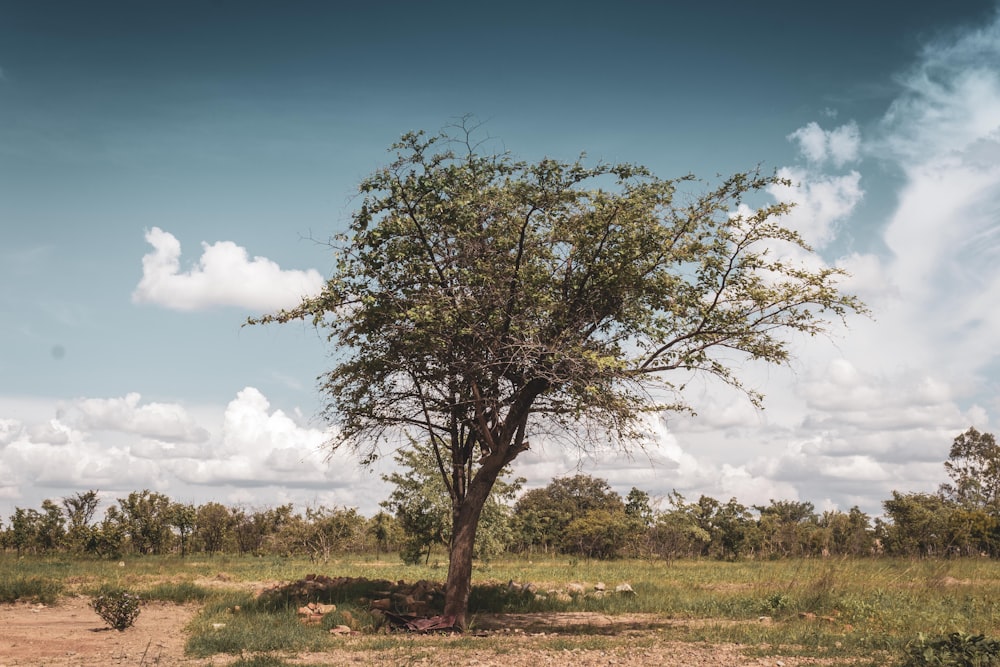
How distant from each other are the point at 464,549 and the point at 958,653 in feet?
30.6

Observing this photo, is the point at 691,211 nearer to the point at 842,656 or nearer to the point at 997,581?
the point at 842,656

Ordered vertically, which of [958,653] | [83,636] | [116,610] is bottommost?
[83,636]

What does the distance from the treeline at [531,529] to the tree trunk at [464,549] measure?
50.3 feet

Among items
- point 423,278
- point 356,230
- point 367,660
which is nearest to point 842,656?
point 367,660

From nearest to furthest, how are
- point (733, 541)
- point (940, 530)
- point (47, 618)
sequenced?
point (47, 618)
point (940, 530)
point (733, 541)

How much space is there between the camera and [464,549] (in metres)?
15.9

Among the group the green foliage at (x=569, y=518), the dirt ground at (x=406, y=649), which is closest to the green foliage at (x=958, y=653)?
the dirt ground at (x=406, y=649)

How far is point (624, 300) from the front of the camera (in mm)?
15648

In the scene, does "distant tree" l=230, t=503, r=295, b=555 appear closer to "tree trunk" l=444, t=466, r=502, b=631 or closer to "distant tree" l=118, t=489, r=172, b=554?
"distant tree" l=118, t=489, r=172, b=554

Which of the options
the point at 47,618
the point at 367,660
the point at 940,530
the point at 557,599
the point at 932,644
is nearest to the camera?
the point at 932,644

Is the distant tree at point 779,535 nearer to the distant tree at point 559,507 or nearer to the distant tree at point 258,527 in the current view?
the distant tree at point 559,507

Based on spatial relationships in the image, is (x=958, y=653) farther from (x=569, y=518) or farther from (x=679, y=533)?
(x=569, y=518)

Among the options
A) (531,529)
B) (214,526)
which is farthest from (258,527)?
(531,529)

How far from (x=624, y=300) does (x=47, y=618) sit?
14.7 meters
